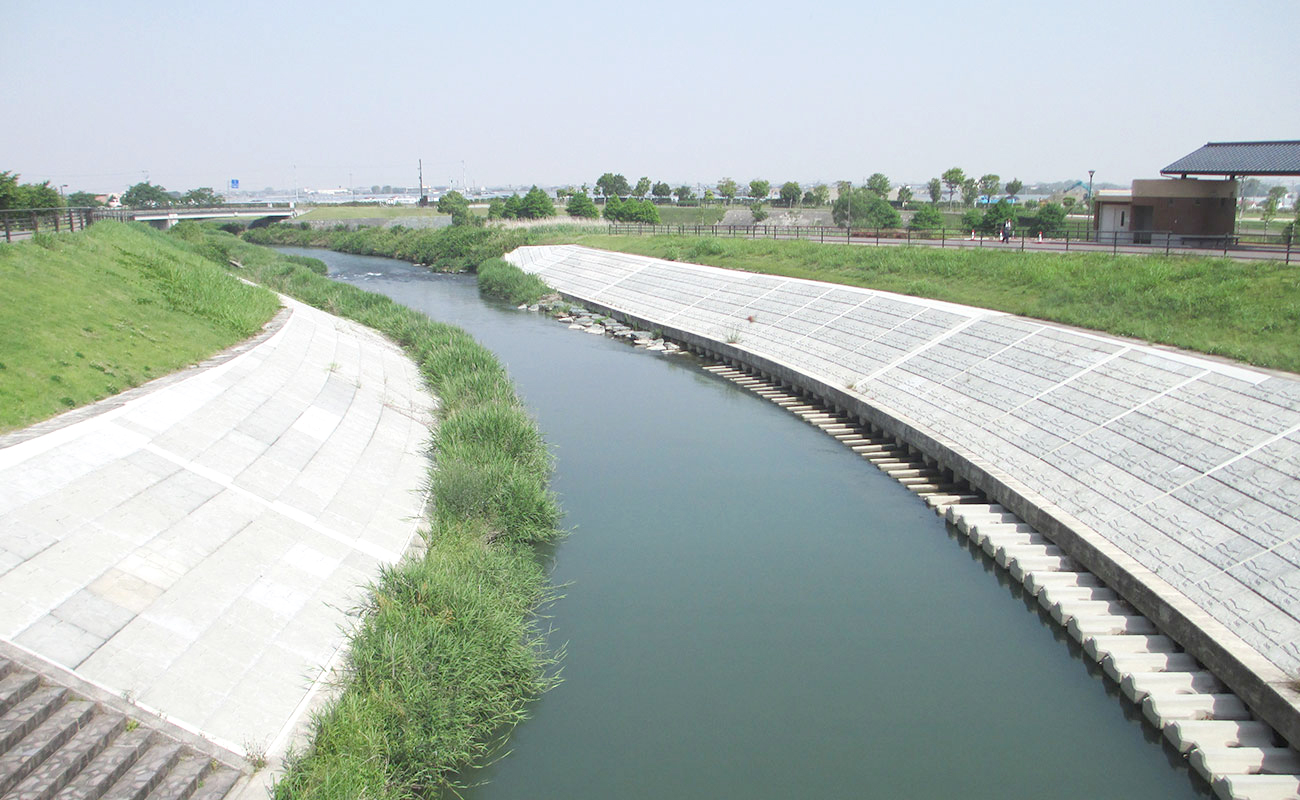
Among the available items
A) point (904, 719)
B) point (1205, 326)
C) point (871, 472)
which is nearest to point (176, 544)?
point (904, 719)

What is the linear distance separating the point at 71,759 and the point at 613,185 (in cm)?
14582

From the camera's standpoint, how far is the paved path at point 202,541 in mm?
9422

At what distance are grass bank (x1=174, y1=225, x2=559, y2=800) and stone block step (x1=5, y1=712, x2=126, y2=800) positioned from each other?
5.30 feet

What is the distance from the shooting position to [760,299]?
37406 millimetres

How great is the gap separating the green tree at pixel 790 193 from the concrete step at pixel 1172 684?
103 m

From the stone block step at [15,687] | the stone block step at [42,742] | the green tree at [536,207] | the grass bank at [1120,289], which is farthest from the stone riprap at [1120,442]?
the green tree at [536,207]

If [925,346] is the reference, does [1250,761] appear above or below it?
below

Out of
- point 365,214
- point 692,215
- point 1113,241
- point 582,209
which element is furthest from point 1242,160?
point 365,214

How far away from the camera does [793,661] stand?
1327 centimetres

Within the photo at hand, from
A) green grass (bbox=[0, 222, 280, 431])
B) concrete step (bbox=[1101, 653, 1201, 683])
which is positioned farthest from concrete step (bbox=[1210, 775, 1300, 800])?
green grass (bbox=[0, 222, 280, 431])

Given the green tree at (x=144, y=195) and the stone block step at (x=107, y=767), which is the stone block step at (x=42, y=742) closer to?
the stone block step at (x=107, y=767)

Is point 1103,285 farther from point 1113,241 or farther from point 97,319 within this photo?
point 97,319

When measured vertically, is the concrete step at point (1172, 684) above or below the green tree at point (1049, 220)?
below

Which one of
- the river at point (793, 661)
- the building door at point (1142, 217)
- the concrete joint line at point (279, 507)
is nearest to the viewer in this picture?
the river at point (793, 661)
